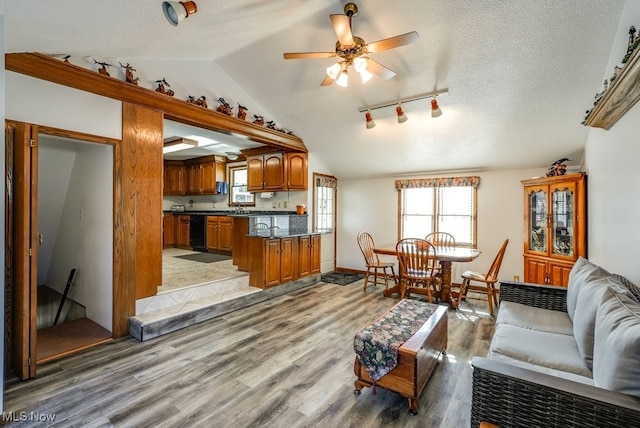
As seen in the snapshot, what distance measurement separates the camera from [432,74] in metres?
3.21

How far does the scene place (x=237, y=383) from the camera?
2.22 m

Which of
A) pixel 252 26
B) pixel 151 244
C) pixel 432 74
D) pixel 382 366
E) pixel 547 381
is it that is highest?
pixel 252 26

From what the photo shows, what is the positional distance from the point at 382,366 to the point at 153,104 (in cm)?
332

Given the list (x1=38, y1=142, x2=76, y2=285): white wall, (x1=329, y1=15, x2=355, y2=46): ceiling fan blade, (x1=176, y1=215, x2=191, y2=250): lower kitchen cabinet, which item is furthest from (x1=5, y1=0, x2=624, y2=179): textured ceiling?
(x1=176, y1=215, x2=191, y2=250): lower kitchen cabinet

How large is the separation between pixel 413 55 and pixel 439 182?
266cm

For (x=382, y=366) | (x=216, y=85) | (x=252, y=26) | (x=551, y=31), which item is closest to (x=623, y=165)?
(x=551, y=31)

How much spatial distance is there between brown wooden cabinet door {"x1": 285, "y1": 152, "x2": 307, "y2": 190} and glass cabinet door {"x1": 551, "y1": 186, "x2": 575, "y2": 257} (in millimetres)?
3677

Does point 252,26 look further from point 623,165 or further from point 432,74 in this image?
point 623,165

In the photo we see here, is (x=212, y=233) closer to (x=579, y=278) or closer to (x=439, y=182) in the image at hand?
(x=439, y=182)

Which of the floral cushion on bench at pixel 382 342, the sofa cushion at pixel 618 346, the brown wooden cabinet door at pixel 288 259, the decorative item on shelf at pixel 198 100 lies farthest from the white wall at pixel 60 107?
the sofa cushion at pixel 618 346

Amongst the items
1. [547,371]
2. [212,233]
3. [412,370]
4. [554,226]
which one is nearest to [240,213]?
[212,233]

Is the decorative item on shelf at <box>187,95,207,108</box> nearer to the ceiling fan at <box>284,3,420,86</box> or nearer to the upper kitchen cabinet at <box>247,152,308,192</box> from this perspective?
the ceiling fan at <box>284,3,420,86</box>

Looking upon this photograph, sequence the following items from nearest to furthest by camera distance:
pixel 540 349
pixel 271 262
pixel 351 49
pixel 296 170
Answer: pixel 540 349
pixel 351 49
pixel 271 262
pixel 296 170

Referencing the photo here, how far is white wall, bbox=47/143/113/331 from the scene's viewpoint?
9.70 ft
